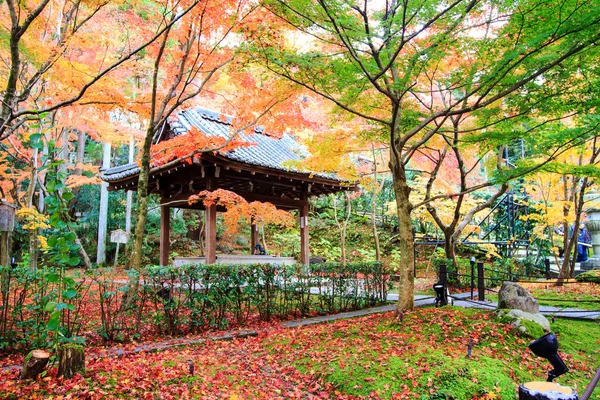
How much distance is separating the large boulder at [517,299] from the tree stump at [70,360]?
584cm

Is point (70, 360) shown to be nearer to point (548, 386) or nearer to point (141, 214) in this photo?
point (548, 386)

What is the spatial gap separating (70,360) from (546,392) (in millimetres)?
3654

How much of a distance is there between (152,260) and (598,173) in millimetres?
17601

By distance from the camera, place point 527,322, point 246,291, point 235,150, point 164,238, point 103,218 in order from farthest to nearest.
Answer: point 103,218 → point 164,238 → point 235,150 → point 246,291 → point 527,322

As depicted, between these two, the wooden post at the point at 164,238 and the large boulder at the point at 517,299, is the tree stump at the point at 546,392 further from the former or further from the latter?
the wooden post at the point at 164,238

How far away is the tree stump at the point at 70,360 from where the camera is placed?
336 cm

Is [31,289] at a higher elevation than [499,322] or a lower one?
higher

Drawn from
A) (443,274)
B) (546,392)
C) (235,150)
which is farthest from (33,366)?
(443,274)

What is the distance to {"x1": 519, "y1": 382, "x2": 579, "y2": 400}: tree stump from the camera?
157cm

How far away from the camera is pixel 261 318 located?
7047 millimetres

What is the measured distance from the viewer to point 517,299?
19.3 ft

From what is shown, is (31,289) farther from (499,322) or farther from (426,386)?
(499,322)

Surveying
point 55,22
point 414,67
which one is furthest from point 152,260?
point 414,67

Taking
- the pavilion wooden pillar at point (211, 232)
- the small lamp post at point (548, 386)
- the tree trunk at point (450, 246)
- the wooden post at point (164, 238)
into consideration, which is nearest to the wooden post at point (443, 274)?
the tree trunk at point (450, 246)
